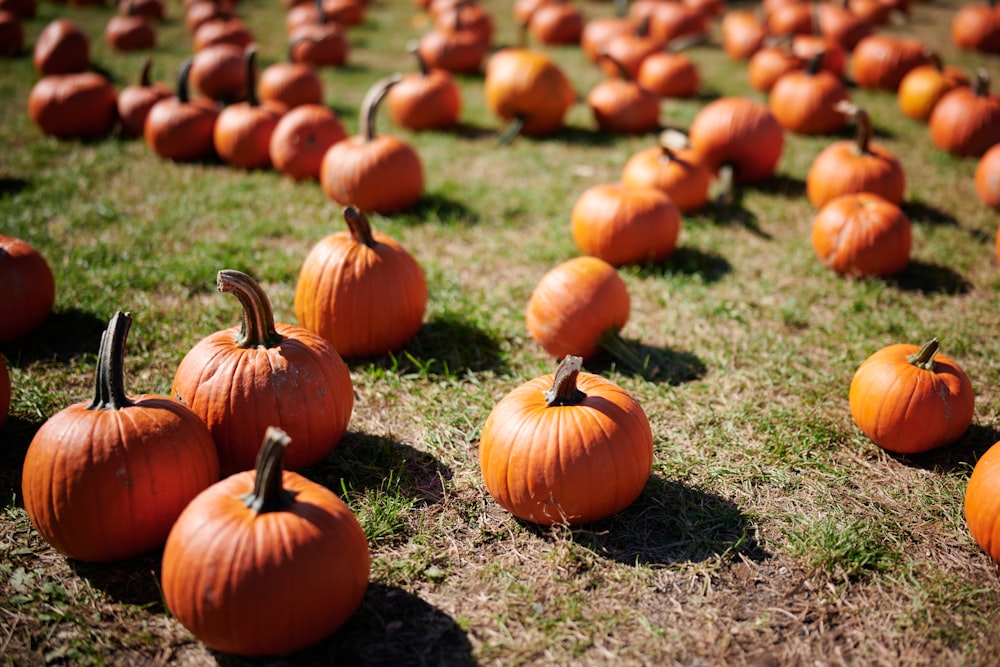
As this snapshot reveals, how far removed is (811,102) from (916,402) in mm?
5642

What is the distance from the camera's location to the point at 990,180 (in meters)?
6.66

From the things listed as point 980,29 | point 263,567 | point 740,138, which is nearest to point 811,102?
point 740,138

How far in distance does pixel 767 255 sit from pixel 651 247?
3.61 feet

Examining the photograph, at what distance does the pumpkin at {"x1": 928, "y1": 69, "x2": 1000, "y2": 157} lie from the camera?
7.76 m

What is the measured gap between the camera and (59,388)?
4.35m

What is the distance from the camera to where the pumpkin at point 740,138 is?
7.05 metres

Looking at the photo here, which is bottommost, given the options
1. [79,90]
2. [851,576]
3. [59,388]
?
[851,576]

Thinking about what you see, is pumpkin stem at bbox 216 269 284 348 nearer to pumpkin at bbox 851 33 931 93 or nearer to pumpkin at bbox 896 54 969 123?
pumpkin at bbox 896 54 969 123

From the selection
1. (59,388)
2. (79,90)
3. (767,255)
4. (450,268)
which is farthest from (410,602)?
(79,90)

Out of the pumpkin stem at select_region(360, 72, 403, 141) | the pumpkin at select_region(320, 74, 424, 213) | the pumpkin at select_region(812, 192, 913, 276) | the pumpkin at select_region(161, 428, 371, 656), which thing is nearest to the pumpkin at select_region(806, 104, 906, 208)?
the pumpkin at select_region(812, 192, 913, 276)

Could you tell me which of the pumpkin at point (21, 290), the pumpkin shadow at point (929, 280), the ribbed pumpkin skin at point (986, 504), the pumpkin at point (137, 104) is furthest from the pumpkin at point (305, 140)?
the ribbed pumpkin skin at point (986, 504)

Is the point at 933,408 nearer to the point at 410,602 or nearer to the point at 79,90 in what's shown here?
the point at 410,602

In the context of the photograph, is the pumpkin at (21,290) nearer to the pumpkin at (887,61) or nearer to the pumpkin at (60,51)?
the pumpkin at (60,51)

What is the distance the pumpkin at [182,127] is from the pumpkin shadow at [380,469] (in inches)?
196
